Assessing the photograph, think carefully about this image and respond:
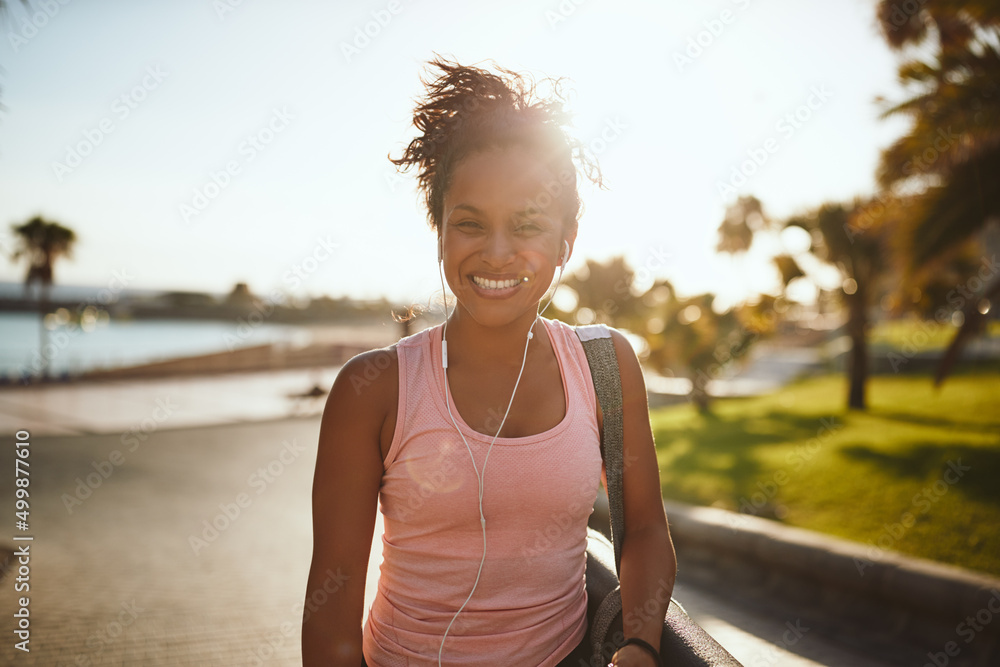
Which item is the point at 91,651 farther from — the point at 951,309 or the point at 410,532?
the point at 951,309

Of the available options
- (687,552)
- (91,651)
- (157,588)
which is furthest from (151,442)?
(687,552)

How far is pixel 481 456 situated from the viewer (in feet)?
5.32

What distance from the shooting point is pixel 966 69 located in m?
5.73

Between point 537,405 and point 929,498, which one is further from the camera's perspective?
point 929,498

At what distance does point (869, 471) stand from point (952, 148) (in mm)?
3246

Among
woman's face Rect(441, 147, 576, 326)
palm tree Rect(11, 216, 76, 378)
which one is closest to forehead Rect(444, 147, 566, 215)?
woman's face Rect(441, 147, 576, 326)

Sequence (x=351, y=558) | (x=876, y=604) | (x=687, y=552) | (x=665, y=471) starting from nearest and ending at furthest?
(x=351, y=558) → (x=876, y=604) → (x=687, y=552) → (x=665, y=471)

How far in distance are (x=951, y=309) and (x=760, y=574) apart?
7781mm

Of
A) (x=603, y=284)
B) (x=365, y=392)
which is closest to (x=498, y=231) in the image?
→ (x=365, y=392)

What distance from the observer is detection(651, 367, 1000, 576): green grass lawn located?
500cm

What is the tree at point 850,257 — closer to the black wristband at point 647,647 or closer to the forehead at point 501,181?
the black wristband at point 647,647
